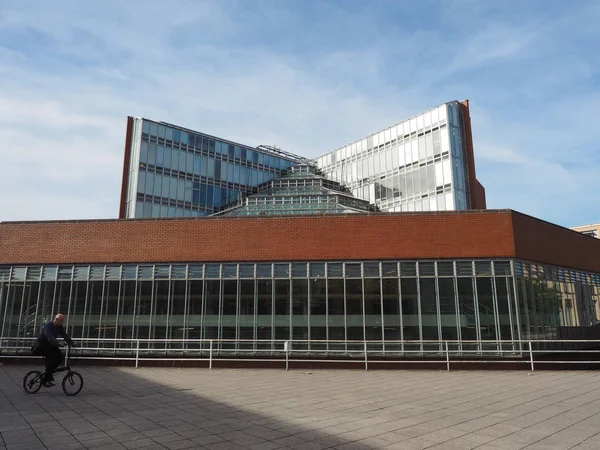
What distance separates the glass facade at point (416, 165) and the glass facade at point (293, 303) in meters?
29.7

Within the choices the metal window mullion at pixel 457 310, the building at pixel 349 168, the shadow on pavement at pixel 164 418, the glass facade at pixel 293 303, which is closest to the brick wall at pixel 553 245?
the glass facade at pixel 293 303

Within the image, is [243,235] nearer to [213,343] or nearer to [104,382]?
[213,343]

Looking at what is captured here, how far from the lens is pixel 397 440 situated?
6.68 m

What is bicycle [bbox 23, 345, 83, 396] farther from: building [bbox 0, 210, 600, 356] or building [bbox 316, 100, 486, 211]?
building [bbox 316, 100, 486, 211]

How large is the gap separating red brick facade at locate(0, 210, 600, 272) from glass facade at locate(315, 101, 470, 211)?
28.9 m

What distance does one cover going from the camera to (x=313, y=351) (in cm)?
1574

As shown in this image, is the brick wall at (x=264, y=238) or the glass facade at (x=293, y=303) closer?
the glass facade at (x=293, y=303)

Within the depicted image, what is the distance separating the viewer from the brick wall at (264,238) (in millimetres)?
16109

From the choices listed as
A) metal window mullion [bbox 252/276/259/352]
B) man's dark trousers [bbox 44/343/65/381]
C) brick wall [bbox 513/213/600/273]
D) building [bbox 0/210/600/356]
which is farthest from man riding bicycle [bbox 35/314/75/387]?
brick wall [bbox 513/213/600/273]

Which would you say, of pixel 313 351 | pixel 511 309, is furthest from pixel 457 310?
pixel 313 351

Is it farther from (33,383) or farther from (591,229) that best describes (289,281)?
(591,229)

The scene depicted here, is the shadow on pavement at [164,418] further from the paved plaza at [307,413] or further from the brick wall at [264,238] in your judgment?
the brick wall at [264,238]

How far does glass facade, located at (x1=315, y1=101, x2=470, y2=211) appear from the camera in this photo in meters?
46.5

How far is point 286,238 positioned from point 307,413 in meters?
8.87
